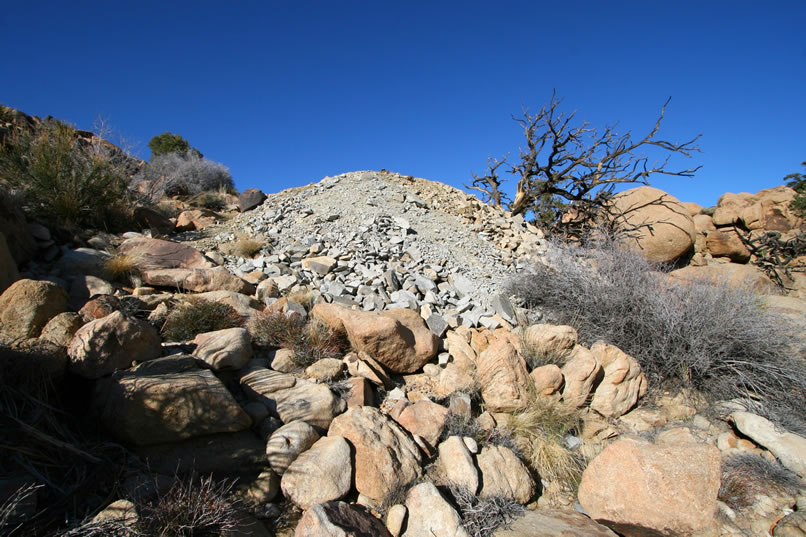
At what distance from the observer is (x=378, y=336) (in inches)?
164

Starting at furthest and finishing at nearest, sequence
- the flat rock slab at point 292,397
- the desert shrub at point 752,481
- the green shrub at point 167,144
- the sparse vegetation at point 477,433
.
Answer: the green shrub at point 167,144, the sparse vegetation at point 477,433, the flat rock slab at point 292,397, the desert shrub at point 752,481

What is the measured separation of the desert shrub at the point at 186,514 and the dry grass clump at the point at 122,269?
12.4 ft

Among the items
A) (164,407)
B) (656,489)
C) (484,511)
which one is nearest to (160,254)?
(164,407)

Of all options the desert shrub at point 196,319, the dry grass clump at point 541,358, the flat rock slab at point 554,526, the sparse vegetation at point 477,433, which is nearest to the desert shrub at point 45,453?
the desert shrub at point 196,319

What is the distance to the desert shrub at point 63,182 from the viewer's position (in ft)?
19.8

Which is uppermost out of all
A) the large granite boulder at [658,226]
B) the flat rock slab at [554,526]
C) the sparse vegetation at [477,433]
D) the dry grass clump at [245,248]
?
the large granite boulder at [658,226]

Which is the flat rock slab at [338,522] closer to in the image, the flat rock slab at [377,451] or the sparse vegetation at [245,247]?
the flat rock slab at [377,451]

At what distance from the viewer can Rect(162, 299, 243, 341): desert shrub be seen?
13.4ft

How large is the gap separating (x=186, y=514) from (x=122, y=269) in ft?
13.5

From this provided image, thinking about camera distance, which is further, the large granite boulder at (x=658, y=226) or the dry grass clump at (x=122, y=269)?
the large granite boulder at (x=658, y=226)

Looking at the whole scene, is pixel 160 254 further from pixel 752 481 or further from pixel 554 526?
pixel 752 481

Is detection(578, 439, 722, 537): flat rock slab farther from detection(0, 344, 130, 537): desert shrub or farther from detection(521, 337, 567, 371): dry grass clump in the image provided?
detection(0, 344, 130, 537): desert shrub

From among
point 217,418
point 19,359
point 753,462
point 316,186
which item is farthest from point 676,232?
point 19,359

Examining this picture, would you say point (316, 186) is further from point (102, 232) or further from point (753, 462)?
point (753, 462)
